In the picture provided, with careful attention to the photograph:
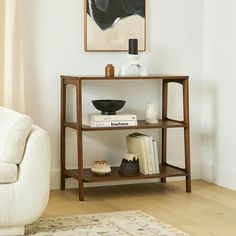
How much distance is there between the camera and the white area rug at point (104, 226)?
3482 millimetres

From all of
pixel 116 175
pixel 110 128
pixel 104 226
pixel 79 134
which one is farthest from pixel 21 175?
pixel 116 175

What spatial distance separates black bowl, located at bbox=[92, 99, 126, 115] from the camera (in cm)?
457

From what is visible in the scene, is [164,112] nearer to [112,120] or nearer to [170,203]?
[112,120]

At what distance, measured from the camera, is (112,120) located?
4535 mm

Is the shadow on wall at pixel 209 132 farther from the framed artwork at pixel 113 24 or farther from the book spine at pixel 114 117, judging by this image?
the book spine at pixel 114 117

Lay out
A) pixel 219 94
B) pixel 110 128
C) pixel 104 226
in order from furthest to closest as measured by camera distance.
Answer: pixel 219 94
pixel 110 128
pixel 104 226

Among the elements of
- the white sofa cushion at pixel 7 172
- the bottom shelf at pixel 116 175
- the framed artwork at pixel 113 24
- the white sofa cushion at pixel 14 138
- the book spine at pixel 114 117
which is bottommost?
the bottom shelf at pixel 116 175

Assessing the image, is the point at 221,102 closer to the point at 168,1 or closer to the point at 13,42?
the point at 168,1

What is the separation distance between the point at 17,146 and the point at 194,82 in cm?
227

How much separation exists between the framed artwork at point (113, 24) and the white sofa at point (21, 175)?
1.59 m

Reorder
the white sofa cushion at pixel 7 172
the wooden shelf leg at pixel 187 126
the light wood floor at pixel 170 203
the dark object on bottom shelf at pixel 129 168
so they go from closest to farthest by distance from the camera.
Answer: the white sofa cushion at pixel 7 172
the light wood floor at pixel 170 203
the dark object on bottom shelf at pixel 129 168
the wooden shelf leg at pixel 187 126

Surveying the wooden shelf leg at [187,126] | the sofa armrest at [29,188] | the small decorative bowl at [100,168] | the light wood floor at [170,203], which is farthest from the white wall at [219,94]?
the sofa armrest at [29,188]

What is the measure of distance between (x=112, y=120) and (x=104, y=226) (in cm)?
110

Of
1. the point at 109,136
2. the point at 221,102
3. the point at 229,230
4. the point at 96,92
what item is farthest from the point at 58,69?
the point at 229,230
